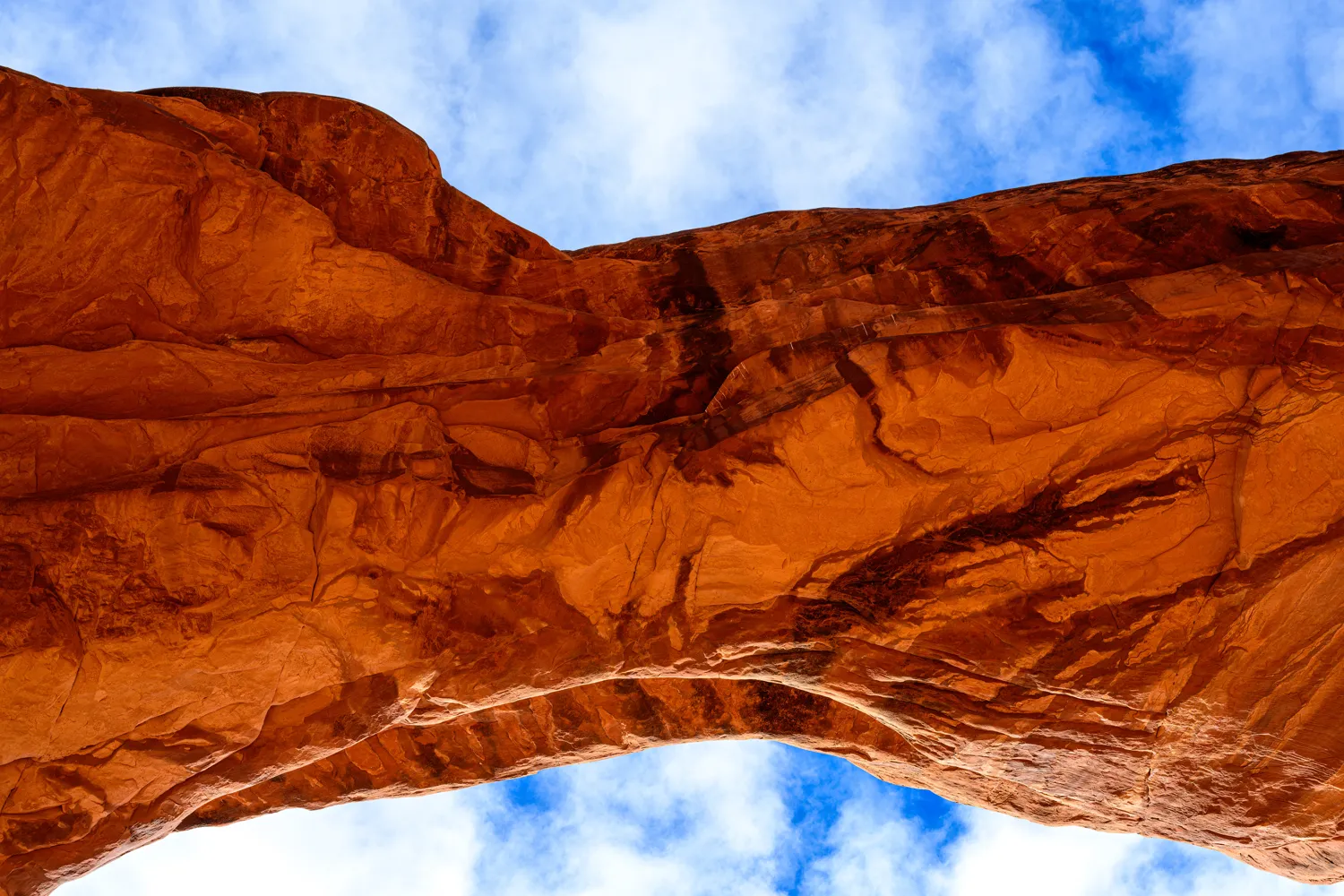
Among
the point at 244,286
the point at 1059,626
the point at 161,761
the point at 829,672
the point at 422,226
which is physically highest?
the point at 422,226

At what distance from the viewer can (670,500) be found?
7113mm

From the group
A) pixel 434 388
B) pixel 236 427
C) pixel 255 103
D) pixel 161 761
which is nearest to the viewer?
pixel 161 761

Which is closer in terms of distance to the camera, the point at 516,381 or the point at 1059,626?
the point at 1059,626

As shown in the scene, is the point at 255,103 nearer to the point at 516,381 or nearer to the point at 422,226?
the point at 422,226

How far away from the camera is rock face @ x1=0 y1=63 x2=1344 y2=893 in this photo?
21.4ft

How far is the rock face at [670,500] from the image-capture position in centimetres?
653

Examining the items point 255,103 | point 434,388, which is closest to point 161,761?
point 434,388

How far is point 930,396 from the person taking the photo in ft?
22.6

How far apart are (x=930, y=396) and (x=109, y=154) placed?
6.45m

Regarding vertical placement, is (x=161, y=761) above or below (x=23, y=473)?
below

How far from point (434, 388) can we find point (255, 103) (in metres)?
3.43

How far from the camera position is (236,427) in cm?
720

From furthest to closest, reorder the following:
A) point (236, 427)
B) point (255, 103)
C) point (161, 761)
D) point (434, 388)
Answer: point (255, 103), point (434, 388), point (236, 427), point (161, 761)

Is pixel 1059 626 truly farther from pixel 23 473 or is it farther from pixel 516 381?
pixel 23 473
